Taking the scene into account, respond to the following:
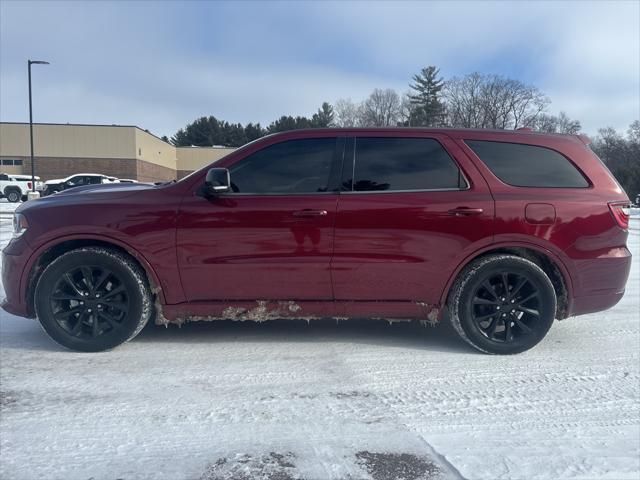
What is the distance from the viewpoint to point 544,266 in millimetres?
3918

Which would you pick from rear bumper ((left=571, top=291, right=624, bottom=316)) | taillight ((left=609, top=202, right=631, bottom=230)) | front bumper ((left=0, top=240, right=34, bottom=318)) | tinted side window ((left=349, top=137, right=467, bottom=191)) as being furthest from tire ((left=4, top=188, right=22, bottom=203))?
taillight ((left=609, top=202, right=631, bottom=230))

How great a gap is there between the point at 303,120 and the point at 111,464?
2342 inches

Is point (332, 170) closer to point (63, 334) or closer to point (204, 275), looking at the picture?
point (204, 275)

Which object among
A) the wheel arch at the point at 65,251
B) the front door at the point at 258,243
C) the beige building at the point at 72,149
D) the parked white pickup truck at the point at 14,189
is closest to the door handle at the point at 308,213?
the front door at the point at 258,243

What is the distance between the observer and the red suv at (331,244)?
12.0 ft

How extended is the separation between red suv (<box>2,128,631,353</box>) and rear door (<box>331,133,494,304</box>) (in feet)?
0.04

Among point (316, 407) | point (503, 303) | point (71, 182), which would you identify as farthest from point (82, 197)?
point (71, 182)

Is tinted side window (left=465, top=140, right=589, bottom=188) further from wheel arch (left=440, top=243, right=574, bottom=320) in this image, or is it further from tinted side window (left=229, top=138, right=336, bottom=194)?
tinted side window (left=229, top=138, right=336, bottom=194)

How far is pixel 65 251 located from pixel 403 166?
9.07ft

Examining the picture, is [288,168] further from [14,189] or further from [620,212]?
[14,189]

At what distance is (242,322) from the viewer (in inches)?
179

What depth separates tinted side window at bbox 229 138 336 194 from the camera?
3760mm

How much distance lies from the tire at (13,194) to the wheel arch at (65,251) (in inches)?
1161

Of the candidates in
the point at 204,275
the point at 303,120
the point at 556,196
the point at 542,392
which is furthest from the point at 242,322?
the point at 303,120
